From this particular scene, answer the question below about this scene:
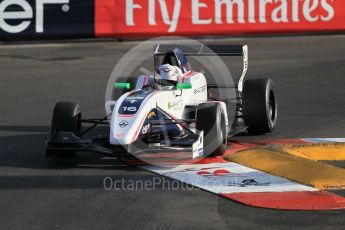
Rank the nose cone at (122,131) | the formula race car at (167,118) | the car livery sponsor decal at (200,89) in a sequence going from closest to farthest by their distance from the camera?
the nose cone at (122,131) → the formula race car at (167,118) → the car livery sponsor decal at (200,89)

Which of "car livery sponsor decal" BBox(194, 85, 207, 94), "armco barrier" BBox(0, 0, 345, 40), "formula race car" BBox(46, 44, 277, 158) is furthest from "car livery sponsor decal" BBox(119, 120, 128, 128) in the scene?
"armco barrier" BBox(0, 0, 345, 40)

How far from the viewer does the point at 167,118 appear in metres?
11.4

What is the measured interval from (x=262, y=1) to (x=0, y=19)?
638 centimetres

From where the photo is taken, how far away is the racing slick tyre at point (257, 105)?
12.5 m

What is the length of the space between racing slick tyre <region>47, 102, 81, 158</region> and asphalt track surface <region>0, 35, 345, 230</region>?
0.47ft

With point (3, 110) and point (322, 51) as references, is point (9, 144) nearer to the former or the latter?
point (3, 110)

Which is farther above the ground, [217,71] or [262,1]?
[262,1]

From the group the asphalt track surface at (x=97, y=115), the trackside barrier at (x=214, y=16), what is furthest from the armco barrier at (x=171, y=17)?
the asphalt track surface at (x=97, y=115)

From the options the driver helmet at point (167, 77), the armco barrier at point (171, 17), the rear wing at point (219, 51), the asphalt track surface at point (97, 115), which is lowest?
the asphalt track surface at point (97, 115)

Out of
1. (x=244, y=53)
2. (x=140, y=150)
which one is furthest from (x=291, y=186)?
(x=244, y=53)

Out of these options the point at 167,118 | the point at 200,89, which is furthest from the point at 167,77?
the point at 167,118

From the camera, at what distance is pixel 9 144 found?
499 inches

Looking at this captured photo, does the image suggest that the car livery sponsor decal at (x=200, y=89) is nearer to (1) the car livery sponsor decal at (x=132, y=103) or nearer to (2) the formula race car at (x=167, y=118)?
(2) the formula race car at (x=167, y=118)

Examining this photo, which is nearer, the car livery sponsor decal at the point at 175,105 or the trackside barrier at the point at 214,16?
the car livery sponsor decal at the point at 175,105
